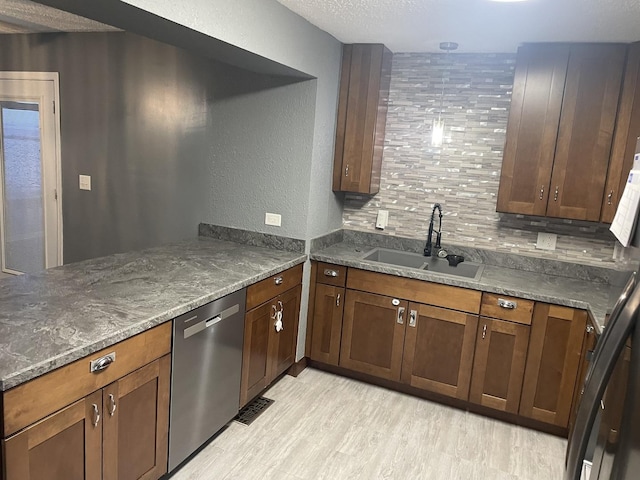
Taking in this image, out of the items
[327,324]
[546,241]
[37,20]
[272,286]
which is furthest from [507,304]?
[37,20]

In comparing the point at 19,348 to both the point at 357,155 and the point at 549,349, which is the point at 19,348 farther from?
the point at 549,349

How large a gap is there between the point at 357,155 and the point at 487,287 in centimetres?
120

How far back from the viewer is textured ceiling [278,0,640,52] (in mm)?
2146

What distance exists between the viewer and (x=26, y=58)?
12.8 feet

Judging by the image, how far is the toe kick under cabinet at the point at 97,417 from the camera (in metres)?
1.36

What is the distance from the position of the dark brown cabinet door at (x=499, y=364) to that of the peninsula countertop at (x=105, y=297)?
121cm

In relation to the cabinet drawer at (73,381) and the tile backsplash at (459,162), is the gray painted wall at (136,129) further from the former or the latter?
the cabinet drawer at (73,381)

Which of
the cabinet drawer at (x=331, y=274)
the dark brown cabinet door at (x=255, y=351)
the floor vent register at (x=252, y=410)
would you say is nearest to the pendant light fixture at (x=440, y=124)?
the cabinet drawer at (x=331, y=274)

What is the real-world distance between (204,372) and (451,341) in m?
1.47

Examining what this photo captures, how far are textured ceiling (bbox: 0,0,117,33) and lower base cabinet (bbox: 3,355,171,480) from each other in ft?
8.11

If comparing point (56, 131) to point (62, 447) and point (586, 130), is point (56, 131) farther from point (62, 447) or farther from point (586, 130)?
point (586, 130)

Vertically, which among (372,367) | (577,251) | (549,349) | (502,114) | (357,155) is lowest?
(372,367)

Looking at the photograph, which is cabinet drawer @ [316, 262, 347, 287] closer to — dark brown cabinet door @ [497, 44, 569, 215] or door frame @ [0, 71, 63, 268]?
dark brown cabinet door @ [497, 44, 569, 215]

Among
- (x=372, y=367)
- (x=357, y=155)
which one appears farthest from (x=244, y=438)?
(x=357, y=155)
